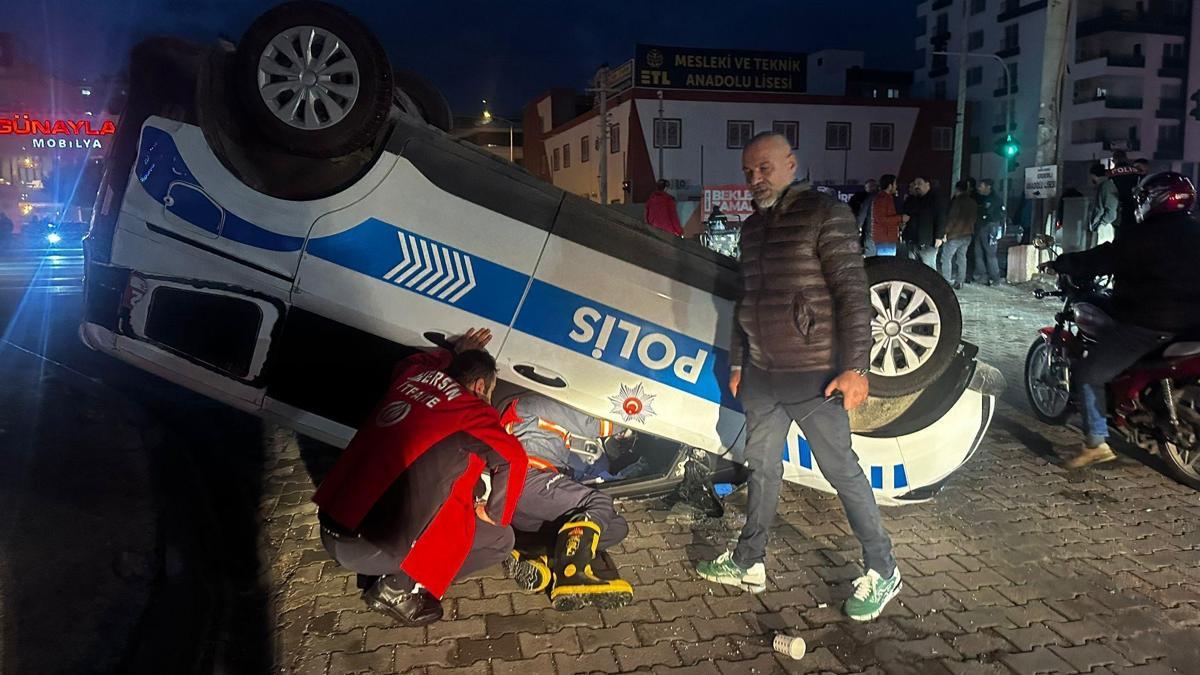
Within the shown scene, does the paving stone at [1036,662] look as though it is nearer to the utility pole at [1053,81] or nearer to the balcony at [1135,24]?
the utility pole at [1053,81]

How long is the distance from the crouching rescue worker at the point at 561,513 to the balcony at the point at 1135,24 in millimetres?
55082

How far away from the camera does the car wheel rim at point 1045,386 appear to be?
566 centimetres

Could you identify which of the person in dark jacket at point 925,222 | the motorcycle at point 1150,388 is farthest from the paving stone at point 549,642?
the person in dark jacket at point 925,222

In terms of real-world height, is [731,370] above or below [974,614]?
above

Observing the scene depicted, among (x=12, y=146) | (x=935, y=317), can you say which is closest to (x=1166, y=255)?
(x=935, y=317)

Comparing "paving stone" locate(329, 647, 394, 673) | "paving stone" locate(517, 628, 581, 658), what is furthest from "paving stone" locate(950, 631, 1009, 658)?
"paving stone" locate(329, 647, 394, 673)

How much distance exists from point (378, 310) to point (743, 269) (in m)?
1.76

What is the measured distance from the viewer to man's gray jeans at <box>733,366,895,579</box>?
3.13m

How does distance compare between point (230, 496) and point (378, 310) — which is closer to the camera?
point (378, 310)

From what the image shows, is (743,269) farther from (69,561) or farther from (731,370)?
(69,561)

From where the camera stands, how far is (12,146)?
46.5 meters

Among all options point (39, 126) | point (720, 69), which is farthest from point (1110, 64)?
point (39, 126)

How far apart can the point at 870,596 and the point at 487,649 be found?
154 cm

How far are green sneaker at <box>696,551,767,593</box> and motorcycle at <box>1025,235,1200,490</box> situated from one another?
9.00 ft
